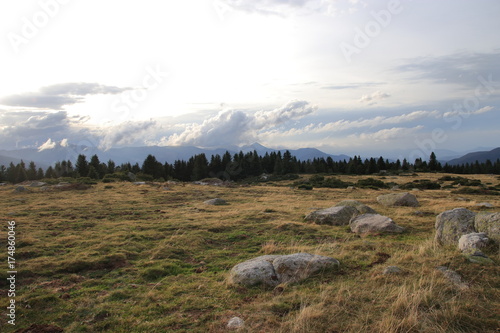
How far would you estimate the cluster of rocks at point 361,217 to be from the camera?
15570 millimetres

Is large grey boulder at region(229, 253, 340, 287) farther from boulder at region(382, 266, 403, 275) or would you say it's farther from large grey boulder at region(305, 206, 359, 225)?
large grey boulder at region(305, 206, 359, 225)

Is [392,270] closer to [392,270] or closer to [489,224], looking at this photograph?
[392,270]

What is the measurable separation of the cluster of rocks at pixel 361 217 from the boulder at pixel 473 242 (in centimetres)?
505

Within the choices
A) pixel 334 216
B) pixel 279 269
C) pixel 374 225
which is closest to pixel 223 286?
pixel 279 269

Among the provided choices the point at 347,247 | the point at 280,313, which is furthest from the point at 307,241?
the point at 280,313

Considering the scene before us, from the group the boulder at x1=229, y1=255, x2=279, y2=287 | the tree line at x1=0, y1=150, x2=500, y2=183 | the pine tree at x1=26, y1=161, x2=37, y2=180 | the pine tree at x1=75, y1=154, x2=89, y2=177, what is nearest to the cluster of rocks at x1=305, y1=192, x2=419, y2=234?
the boulder at x1=229, y1=255, x2=279, y2=287

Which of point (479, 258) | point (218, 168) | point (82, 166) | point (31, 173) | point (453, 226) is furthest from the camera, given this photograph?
point (218, 168)

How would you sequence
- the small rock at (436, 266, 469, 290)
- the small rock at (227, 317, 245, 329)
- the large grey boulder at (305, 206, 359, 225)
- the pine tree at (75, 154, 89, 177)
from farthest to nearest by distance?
the pine tree at (75, 154, 89, 177)
the large grey boulder at (305, 206, 359, 225)
the small rock at (436, 266, 469, 290)
the small rock at (227, 317, 245, 329)

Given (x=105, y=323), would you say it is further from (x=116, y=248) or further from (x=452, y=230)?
(x=452, y=230)

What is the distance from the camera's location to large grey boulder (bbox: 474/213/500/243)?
1009 cm

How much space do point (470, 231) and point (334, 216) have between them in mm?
8431

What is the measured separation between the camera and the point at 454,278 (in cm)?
775

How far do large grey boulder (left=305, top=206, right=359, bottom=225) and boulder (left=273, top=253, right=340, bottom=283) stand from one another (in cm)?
948

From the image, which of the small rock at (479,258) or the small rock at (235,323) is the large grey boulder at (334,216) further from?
the small rock at (235,323)
